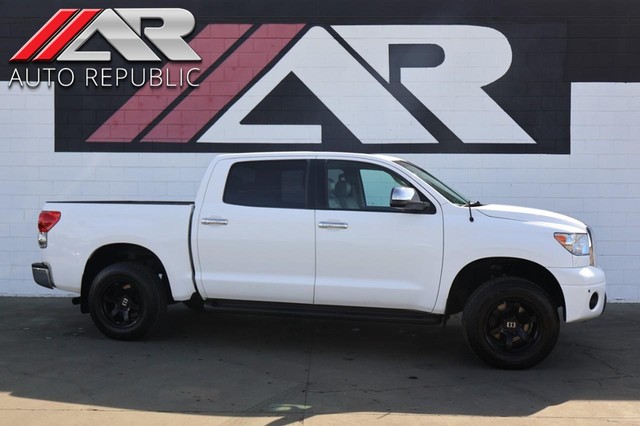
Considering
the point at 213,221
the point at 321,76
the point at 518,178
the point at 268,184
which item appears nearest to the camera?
the point at 213,221

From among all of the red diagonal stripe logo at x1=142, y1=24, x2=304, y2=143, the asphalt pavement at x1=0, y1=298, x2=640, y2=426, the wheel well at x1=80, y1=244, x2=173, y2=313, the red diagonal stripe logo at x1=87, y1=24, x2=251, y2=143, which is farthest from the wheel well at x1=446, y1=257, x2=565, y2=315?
the red diagonal stripe logo at x1=87, y1=24, x2=251, y2=143

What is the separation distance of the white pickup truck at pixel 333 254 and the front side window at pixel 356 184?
1cm

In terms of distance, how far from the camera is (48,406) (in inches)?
207

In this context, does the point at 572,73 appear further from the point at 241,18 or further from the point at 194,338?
the point at 194,338

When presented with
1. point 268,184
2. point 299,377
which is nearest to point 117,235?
point 268,184

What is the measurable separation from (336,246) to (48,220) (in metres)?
3.20

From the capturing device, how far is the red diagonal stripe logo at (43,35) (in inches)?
395

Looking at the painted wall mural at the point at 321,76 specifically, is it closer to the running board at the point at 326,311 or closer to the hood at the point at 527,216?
the hood at the point at 527,216

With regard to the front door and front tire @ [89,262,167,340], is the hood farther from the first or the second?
front tire @ [89,262,167,340]

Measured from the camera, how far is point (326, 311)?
21.8 feet

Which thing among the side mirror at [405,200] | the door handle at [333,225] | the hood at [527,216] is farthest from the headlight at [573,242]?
the door handle at [333,225]

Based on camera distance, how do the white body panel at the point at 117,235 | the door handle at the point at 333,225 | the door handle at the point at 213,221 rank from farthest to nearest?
1. the white body panel at the point at 117,235
2. the door handle at the point at 213,221
3. the door handle at the point at 333,225

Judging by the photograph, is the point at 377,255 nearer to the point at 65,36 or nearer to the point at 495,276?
the point at 495,276

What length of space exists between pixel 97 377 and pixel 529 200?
6490mm
